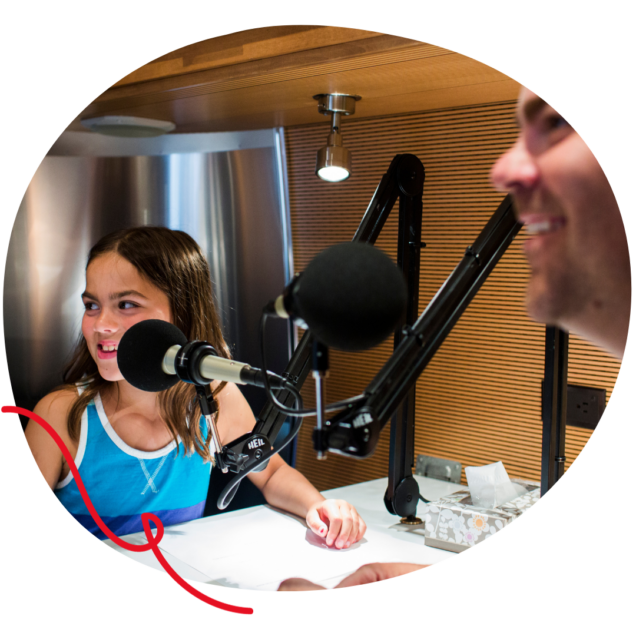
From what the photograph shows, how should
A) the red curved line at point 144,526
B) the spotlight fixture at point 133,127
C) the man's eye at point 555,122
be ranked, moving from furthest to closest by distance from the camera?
the spotlight fixture at point 133,127, the red curved line at point 144,526, the man's eye at point 555,122

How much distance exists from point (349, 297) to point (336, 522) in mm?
427

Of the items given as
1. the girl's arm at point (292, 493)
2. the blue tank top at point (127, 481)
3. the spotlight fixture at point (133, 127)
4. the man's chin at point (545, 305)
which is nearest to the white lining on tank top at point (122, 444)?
the blue tank top at point (127, 481)

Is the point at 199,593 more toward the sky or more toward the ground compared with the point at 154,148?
more toward the ground

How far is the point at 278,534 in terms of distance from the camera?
818 mm

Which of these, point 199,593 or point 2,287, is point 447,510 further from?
point 2,287

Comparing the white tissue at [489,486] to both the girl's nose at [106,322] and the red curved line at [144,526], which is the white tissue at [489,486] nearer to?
the red curved line at [144,526]

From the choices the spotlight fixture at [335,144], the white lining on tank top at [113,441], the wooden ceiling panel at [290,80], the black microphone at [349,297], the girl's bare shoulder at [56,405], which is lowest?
the white lining on tank top at [113,441]

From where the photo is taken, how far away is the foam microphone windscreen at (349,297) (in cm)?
50

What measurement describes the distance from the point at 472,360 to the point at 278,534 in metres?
0.38

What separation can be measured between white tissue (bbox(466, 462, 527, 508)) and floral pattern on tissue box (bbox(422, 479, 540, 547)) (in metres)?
0.02

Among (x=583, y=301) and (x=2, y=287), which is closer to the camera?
(x=583, y=301)

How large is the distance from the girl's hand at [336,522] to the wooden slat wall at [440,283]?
0.05 meters

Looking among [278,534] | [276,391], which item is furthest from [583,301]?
[278,534]

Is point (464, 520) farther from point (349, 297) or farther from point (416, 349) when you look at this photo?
point (349, 297)
